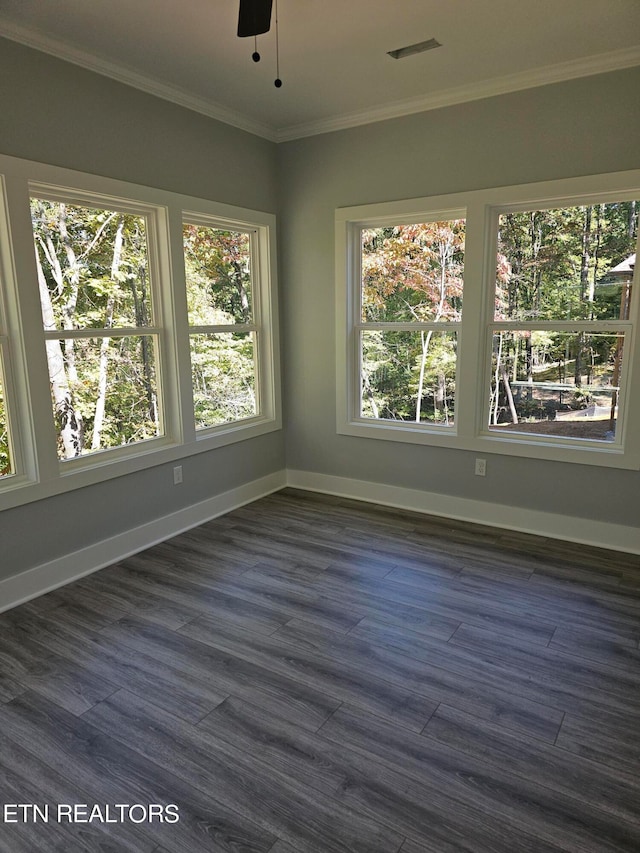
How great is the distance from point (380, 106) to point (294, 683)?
353 cm

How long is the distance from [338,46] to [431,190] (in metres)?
1.13

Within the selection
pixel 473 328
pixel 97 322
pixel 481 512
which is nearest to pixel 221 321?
pixel 97 322

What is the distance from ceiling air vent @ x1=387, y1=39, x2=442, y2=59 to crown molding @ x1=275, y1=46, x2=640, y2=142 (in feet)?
1.98

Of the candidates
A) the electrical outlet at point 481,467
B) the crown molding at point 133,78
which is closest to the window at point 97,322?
the crown molding at point 133,78

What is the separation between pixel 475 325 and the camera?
145 inches

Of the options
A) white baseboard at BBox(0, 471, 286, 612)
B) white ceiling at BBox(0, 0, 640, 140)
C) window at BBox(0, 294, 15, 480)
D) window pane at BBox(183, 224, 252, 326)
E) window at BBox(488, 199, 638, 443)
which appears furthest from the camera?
window pane at BBox(183, 224, 252, 326)

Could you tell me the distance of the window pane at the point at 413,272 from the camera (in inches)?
149

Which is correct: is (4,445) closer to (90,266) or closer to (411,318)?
(90,266)

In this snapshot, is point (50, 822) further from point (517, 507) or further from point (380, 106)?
point (380, 106)

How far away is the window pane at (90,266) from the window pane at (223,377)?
530 mm

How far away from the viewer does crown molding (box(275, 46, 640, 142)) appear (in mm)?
2990

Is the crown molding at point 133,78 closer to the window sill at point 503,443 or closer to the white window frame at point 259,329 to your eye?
the white window frame at point 259,329

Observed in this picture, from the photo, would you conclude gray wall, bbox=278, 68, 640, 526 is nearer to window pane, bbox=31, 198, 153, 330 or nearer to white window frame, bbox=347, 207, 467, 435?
white window frame, bbox=347, 207, 467, 435

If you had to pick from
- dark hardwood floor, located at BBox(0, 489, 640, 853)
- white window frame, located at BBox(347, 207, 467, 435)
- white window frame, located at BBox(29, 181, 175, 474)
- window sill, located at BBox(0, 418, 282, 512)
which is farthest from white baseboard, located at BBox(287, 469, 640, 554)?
white window frame, located at BBox(29, 181, 175, 474)
